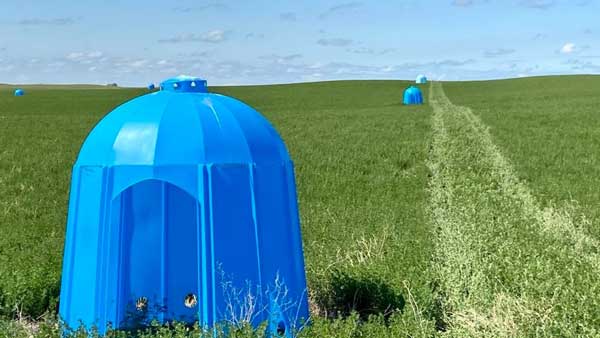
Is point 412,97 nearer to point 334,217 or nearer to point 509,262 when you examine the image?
point 334,217

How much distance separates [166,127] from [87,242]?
0.85 m

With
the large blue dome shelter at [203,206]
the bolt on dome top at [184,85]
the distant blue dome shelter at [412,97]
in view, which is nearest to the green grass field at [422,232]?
the large blue dome shelter at [203,206]

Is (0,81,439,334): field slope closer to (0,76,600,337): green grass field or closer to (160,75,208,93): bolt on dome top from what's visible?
(0,76,600,337): green grass field

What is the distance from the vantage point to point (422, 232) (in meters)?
8.24

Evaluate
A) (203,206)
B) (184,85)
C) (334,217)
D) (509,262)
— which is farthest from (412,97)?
(203,206)

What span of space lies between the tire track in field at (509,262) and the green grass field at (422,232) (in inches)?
0.8

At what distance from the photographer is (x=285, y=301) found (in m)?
4.64

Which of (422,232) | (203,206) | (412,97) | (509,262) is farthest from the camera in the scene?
(412,97)

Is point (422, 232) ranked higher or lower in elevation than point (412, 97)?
lower

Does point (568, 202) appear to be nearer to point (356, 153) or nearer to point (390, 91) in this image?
point (356, 153)

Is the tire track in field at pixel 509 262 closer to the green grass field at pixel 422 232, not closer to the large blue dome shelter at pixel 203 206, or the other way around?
the green grass field at pixel 422 232

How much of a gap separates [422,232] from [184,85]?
4.18 metres

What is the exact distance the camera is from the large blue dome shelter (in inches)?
169

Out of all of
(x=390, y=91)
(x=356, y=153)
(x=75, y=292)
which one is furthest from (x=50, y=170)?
(x=390, y=91)
